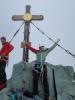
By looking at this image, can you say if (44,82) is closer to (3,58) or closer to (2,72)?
(2,72)

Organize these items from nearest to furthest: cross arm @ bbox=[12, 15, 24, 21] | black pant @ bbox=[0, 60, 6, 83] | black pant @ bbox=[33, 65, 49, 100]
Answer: black pant @ bbox=[33, 65, 49, 100], black pant @ bbox=[0, 60, 6, 83], cross arm @ bbox=[12, 15, 24, 21]

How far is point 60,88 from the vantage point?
12.7 m

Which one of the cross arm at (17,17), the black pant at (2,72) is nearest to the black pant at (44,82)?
the black pant at (2,72)

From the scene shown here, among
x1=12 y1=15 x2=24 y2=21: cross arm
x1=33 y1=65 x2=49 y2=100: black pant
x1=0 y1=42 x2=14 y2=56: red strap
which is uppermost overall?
x1=12 y1=15 x2=24 y2=21: cross arm

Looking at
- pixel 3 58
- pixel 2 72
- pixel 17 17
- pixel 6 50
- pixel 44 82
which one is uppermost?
pixel 17 17

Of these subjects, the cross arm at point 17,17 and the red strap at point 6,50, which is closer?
the red strap at point 6,50

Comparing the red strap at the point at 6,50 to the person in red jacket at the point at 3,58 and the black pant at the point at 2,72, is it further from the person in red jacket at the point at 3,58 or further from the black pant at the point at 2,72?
the black pant at the point at 2,72

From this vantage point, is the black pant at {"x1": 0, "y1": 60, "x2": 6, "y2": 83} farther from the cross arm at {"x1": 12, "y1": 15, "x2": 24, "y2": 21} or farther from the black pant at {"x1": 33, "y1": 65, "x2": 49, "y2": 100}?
the cross arm at {"x1": 12, "y1": 15, "x2": 24, "y2": 21}

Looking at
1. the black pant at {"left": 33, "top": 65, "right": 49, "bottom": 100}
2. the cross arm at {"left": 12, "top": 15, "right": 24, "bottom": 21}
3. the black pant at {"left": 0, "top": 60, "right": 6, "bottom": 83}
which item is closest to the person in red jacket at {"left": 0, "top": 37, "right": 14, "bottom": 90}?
the black pant at {"left": 0, "top": 60, "right": 6, "bottom": 83}

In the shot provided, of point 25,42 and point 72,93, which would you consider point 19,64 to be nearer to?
point 25,42

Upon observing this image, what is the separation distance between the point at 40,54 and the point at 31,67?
669 mm

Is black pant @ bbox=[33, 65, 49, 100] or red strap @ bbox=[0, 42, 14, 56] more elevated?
red strap @ bbox=[0, 42, 14, 56]

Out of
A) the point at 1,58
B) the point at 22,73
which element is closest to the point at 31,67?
the point at 22,73

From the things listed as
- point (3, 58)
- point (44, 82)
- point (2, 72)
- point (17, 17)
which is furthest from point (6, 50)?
point (17, 17)
